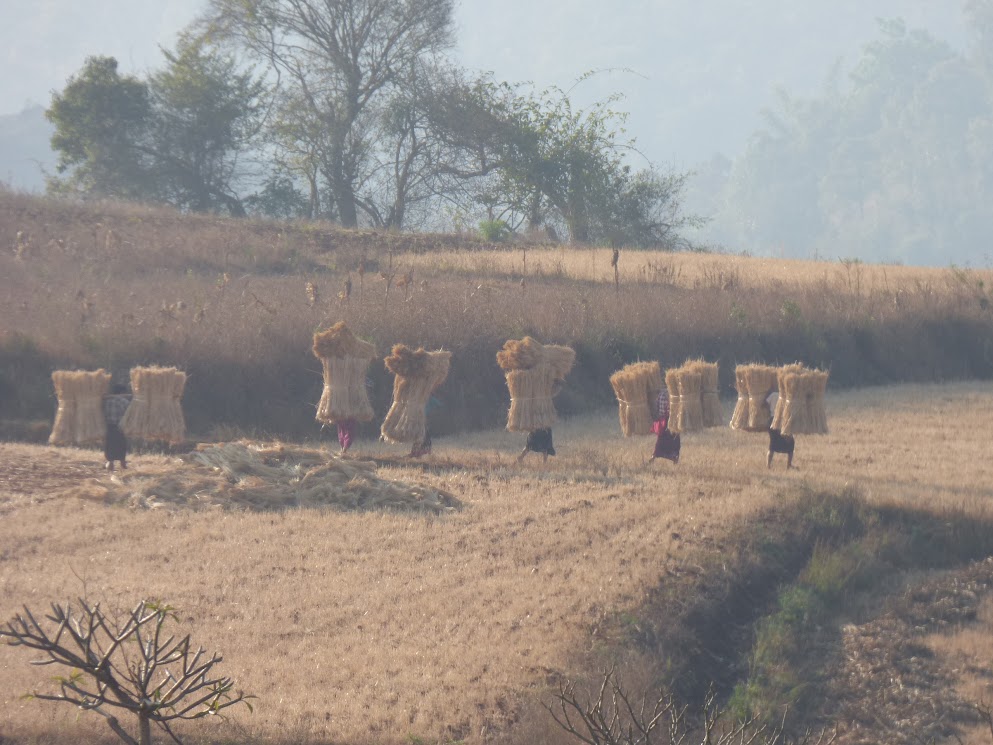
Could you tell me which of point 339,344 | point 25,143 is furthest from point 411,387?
point 25,143

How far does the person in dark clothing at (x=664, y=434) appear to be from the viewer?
12273mm

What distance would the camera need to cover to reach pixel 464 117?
40.5 meters

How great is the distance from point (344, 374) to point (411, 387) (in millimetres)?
911

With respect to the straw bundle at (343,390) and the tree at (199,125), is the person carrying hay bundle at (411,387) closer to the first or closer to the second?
the straw bundle at (343,390)

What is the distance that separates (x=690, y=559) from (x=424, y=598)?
2316 mm

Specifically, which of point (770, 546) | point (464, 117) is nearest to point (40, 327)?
point (770, 546)

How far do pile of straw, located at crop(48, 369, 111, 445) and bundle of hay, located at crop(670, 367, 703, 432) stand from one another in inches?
256

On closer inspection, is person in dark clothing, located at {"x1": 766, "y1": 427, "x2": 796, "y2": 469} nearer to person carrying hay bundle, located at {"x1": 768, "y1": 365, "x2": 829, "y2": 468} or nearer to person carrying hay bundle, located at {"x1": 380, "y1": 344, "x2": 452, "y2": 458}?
person carrying hay bundle, located at {"x1": 768, "y1": 365, "x2": 829, "y2": 468}

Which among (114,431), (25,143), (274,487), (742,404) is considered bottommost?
(274,487)

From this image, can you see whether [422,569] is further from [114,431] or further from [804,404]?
[114,431]

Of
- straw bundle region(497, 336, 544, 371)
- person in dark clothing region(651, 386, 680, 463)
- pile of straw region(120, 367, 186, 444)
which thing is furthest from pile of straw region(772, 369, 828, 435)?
pile of straw region(120, 367, 186, 444)

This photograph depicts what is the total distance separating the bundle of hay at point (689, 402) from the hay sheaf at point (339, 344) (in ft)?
12.2

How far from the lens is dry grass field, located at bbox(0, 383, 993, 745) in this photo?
6.60 m

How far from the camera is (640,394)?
41.0 feet
